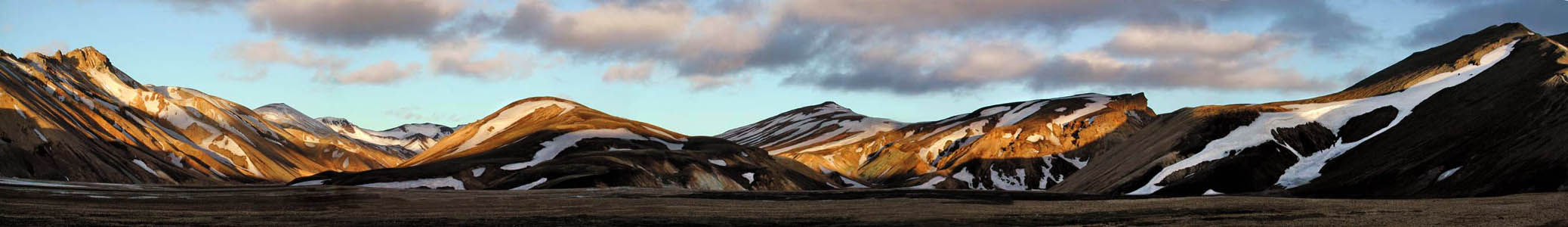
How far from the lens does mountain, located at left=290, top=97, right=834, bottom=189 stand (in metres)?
131

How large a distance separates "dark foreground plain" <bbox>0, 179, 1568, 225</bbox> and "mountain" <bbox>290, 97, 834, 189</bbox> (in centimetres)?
5729

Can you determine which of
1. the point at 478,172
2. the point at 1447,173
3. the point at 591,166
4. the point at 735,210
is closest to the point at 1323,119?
the point at 1447,173

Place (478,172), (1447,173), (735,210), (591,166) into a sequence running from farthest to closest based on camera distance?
(478,172), (591,166), (1447,173), (735,210)

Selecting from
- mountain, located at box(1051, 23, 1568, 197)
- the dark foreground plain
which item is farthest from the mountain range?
the dark foreground plain

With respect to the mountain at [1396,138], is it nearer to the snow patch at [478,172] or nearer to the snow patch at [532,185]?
the snow patch at [532,185]

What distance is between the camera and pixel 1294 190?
90062 mm

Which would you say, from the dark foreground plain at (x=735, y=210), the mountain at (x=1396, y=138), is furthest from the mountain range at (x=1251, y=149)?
the dark foreground plain at (x=735, y=210)

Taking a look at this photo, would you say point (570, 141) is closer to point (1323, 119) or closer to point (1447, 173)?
point (1323, 119)

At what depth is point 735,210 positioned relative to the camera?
53.4 metres

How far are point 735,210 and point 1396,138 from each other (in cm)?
6307

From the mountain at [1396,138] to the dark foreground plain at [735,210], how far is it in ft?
76.4

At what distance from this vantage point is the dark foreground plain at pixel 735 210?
40812 mm

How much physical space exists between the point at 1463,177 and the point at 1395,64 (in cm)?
8132

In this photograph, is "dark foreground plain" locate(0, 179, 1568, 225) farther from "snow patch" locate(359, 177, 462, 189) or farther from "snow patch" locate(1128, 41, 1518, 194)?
"snow patch" locate(359, 177, 462, 189)
